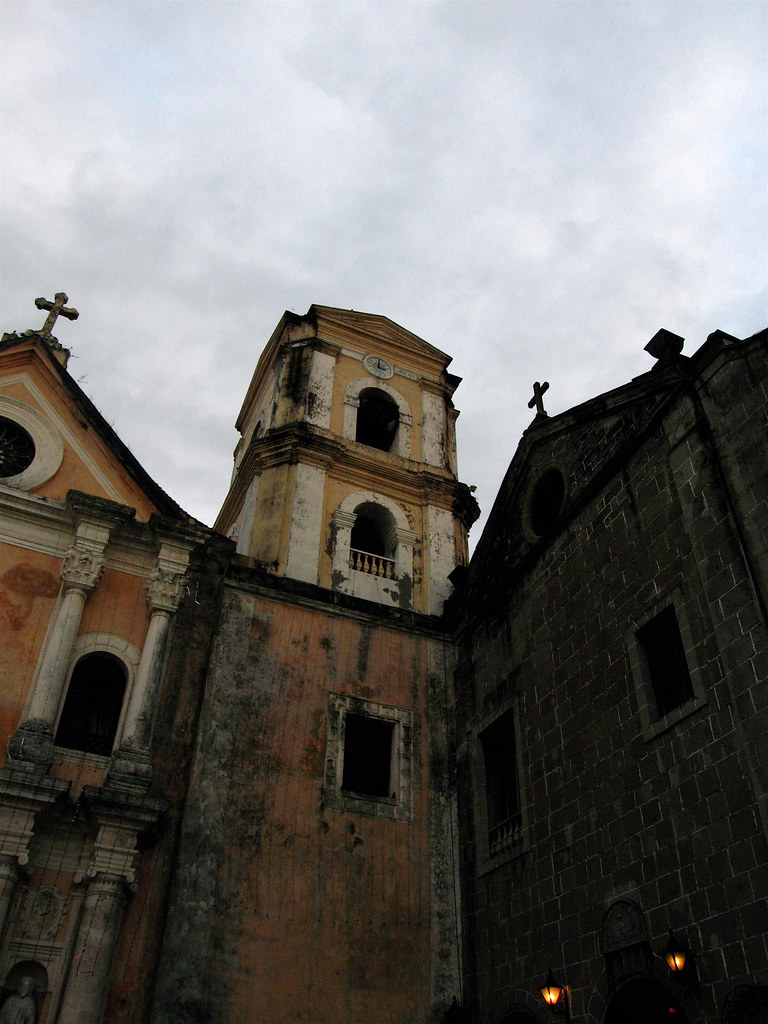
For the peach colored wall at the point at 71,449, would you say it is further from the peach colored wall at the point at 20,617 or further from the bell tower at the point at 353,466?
the bell tower at the point at 353,466

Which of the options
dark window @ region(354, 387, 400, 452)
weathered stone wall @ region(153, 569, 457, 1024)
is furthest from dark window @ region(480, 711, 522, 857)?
dark window @ region(354, 387, 400, 452)

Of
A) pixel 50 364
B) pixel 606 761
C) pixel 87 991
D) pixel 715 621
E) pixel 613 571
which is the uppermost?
pixel 50 364

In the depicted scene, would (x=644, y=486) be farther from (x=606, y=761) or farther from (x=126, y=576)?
(x=126, y=576)

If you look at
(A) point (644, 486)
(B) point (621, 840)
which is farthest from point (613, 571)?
(B) point (621, 840)

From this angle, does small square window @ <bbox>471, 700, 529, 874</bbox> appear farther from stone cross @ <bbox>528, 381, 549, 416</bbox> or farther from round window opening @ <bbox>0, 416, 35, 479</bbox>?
round window opening @ <bbox>0, 416, 35, 479</bbox>

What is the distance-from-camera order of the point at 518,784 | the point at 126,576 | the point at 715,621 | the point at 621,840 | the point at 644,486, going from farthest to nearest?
the point at 126,576, the point at 518,784, the point at 644,486, the point at 621,840, the point at 715,621

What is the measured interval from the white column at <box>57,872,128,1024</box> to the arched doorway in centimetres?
562

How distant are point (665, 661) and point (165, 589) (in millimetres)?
7283

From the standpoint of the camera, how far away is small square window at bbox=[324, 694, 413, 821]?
13.0 metres

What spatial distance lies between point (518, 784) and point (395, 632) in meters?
3.80

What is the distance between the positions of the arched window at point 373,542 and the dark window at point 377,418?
198cm

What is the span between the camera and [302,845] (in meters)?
12.2

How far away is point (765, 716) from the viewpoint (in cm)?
797

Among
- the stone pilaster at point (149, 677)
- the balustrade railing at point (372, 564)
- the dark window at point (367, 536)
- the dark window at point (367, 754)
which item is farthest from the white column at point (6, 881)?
the dark window at point (367, 536)
